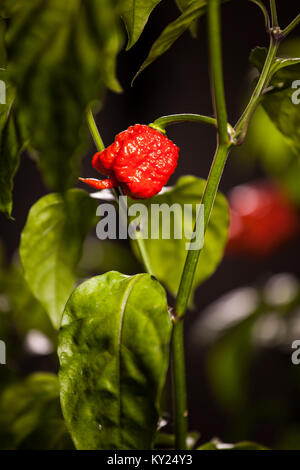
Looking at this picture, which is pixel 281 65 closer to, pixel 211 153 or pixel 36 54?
pixel 36 54

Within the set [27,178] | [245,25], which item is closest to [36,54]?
[27,178]

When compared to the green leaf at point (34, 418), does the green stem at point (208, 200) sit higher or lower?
higher

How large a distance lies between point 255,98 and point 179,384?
0.77 feet

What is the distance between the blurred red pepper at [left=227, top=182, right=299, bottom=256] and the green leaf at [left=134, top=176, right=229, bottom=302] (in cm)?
83

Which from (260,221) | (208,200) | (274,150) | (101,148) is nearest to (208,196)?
(208,200)

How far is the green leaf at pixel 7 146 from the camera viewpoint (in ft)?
1.20

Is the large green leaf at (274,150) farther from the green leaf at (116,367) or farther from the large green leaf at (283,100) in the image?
the green leaf at (116,367)

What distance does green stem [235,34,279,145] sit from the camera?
0.38 metres

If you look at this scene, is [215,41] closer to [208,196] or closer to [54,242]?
[208,196]

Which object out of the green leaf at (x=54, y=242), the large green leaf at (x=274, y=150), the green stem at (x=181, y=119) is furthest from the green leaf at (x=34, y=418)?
the large green leaf at (x=274, y=150)

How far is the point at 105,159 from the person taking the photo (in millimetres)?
390

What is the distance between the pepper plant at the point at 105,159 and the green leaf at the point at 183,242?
117 mm

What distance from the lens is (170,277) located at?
589 millimetres
